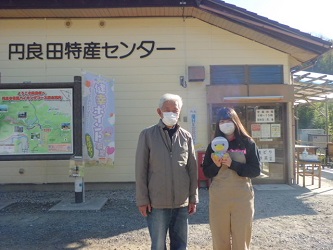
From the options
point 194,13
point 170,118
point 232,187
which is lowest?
point 232,187

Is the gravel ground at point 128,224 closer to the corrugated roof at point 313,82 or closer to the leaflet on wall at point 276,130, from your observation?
the leaflet on wall at point 276,130

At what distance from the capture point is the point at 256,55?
27.5 ft

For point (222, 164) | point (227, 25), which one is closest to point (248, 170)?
point (222, 164)

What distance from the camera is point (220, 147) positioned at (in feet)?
9.70

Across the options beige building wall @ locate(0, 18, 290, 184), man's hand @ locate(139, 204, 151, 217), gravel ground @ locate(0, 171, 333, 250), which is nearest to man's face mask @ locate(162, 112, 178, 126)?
man's hand @ locate(139, 204, 151, 217)

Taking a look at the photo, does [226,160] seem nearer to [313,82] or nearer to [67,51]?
[67,51]

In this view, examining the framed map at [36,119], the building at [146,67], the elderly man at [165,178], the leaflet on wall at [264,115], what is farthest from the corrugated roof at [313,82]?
the elderly man at [165,178]

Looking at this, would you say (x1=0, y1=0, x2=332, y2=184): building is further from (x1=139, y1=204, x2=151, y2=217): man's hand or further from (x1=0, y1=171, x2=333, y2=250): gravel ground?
(x1=139, y1=204, x2=151, y2=217): man's hand

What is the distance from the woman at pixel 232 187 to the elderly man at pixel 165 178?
0.23 m

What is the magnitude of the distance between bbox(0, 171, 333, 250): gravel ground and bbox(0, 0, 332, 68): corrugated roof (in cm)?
355

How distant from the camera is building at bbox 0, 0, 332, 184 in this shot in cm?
823

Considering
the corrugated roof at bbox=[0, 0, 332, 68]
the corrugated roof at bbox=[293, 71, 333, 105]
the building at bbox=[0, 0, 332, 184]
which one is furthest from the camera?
the corrugated roof at bbox=[293, 71, 333, 105]

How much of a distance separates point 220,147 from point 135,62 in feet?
19.1

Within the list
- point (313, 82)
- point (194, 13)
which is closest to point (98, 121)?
point (194, 13)
